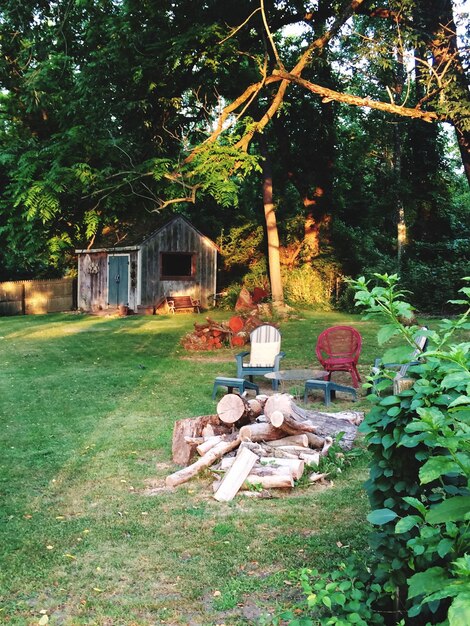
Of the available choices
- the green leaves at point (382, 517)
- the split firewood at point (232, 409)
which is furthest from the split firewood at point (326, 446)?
the green leaves at point (382, 517)

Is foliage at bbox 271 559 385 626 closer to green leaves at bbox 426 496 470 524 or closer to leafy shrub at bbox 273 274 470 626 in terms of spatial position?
leafy shrub at bbox 273 274 470 626

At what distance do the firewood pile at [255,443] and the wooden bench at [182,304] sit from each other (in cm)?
1726

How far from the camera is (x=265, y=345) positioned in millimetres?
10680

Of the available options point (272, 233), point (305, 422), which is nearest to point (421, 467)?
point (305, 422)

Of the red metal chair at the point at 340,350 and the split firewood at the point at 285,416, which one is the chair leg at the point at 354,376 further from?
the split firewood at the point at 285,416

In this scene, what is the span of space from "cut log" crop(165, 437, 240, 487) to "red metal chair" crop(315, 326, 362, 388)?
3.95 metres

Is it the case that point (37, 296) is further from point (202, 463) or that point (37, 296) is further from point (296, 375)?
point (202, 463)

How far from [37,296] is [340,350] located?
60.3 ft

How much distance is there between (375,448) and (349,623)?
77 cm

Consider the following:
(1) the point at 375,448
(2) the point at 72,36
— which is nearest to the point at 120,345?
(2) the point at 72,36

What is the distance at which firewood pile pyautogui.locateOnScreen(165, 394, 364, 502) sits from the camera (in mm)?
5355

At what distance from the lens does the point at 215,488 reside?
17.4 feet

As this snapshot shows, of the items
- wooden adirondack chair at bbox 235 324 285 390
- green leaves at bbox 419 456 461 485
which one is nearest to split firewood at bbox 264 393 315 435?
wooden adirondack chair at bbox 235 324 285 390

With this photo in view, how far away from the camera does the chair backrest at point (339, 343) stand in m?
10.0
